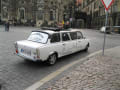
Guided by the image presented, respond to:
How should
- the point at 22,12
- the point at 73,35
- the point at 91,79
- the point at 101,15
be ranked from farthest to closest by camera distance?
the point at 22,12
the point at 101,15
the point at 73,35
the point at 91,79

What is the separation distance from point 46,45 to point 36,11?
51792 mm

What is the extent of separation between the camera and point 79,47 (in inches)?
312

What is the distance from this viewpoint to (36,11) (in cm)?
5466

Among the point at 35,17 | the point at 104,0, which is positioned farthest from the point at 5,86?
the point at 35,17

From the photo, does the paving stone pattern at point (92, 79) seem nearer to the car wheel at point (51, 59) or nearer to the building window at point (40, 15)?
the car wheel at point (51, 59)

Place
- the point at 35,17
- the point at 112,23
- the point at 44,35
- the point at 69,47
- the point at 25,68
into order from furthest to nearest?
the point at 35,17
the point at 112,23
the point at 69,47
the point at 44,35
the point at 25,68

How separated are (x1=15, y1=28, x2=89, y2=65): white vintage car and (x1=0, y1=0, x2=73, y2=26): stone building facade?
46516 mm

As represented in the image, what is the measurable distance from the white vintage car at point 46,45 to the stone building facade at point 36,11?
153ft

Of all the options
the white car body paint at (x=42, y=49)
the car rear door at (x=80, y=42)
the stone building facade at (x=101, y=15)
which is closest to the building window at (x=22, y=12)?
the stone building facade at (x=101, y=15)

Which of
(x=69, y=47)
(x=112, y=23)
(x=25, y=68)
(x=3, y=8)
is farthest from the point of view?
(x=3, y=8)

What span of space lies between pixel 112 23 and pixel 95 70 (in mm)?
34505

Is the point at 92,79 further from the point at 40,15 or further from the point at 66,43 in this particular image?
the point at 40,15

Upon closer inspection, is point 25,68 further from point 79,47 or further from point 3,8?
point 3,8

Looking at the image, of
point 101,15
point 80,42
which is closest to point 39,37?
point 80,42
